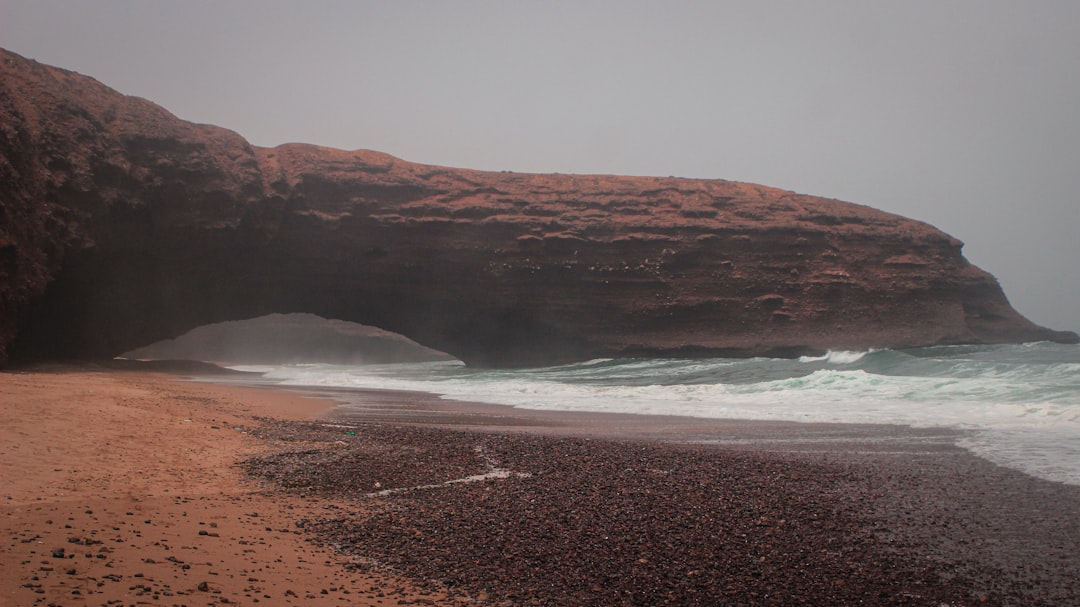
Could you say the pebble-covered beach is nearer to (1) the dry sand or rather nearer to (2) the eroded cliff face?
(1) the dry sand

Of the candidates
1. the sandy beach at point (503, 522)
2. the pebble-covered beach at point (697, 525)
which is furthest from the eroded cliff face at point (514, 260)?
the pebble-covered beach at point (697, 525)

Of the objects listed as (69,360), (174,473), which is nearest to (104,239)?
(69,360)

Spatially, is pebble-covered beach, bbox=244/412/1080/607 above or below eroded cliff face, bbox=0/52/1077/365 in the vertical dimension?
below

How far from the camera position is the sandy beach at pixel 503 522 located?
3395mm

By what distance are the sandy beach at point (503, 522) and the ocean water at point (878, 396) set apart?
5.10 feet

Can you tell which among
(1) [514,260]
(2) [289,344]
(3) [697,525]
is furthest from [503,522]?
(2) [289,344]

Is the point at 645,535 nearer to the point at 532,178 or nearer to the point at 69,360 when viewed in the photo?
the point at 69,360

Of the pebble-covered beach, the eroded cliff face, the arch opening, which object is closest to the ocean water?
the pebble-covered beach

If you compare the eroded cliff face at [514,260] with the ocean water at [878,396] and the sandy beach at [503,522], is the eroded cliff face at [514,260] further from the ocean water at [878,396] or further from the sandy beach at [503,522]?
the sandy beach at [503,522]

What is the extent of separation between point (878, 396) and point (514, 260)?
19894 millimetres

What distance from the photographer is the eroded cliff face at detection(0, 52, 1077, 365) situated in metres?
28.1

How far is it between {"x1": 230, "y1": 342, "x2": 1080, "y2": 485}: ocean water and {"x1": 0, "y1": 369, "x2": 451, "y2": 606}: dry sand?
18.8 feet

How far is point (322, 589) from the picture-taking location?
135 inches

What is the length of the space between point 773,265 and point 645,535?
30470mm
